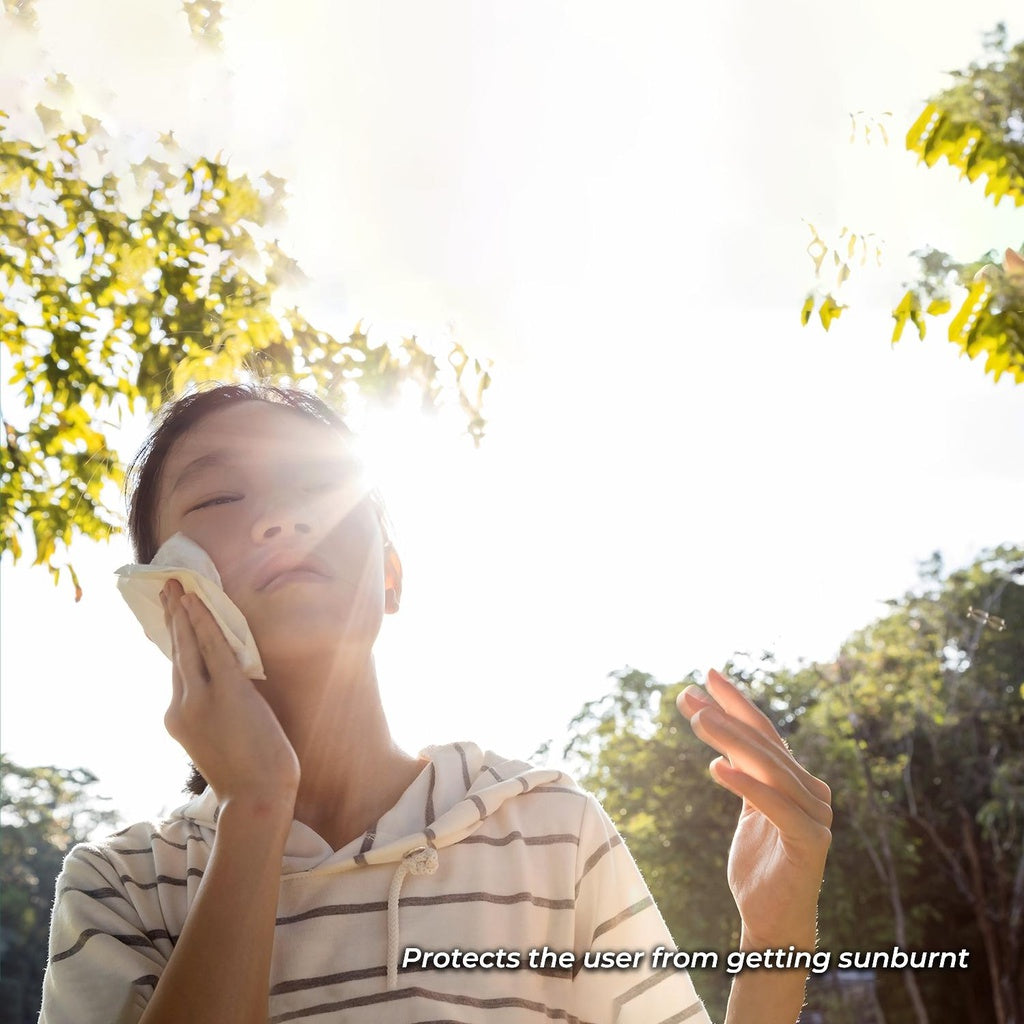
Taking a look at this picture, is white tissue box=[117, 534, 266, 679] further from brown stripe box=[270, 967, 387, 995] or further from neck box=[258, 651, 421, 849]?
brown stripe box=[270, 967, 387, 995]

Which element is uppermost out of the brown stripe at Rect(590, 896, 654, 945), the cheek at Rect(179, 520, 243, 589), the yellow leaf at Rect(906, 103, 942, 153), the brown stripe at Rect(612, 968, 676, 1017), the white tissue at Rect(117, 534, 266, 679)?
the yellow leaf at Rect(906, 103, 942, 153)

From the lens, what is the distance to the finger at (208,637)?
5.39ft

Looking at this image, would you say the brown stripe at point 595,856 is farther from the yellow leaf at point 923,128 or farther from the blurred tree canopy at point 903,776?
the blurred tree canopy at point 903,776

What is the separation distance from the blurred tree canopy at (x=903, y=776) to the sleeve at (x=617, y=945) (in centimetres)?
1377

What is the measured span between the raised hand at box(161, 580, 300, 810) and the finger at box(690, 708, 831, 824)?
0.58 m

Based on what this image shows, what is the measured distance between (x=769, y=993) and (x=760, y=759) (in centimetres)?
32

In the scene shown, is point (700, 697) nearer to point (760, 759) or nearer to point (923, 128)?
point (760, 759)

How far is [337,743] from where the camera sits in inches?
72.8

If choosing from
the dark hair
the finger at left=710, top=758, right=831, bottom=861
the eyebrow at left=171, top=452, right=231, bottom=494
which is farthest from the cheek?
the finger at left=710, top=758, right=831, bottom=861

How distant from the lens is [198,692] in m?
1.60

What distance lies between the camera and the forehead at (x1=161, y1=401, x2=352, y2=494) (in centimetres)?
196

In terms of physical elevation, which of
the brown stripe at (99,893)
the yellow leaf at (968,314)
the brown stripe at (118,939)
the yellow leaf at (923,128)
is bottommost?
the brown stripe at (118,939)

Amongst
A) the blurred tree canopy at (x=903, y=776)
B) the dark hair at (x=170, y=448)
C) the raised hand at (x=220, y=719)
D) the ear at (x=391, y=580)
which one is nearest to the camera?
the raised hand at (x=220, y=719)

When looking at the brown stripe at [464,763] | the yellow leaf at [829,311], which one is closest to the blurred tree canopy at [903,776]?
the yellow leaf at [829,311]
